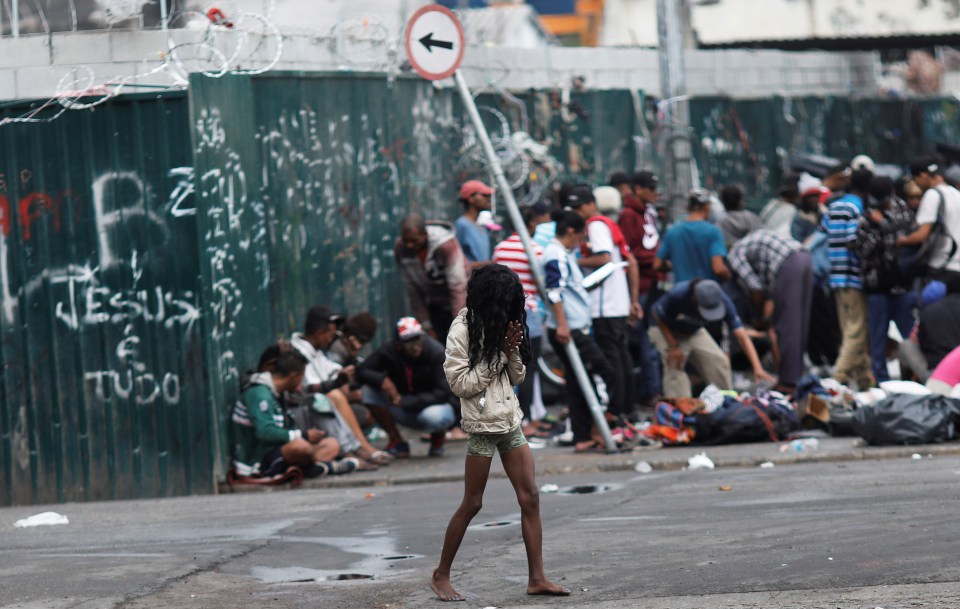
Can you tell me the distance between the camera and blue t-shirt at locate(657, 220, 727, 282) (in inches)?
539

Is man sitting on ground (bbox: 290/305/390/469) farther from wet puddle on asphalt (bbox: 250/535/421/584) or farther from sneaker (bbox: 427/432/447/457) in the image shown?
wet puddle on asphalt (bbox: 250/535/421/584)

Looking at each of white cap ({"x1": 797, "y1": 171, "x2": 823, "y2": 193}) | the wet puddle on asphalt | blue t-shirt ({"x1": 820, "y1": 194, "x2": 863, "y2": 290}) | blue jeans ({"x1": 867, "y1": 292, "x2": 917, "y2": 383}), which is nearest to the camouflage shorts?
the wet puddle on asphalt

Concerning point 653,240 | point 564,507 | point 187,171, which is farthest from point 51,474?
point 653,240

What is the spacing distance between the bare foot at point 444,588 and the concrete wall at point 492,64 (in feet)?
16.8

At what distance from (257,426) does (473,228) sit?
10.6ft

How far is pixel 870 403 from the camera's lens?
11.5 metres

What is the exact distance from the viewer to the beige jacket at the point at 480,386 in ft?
23.1

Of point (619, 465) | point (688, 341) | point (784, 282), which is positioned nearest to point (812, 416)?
point (688, 341)

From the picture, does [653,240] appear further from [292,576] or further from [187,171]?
[292,576]

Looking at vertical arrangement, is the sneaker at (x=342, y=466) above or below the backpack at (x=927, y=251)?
below

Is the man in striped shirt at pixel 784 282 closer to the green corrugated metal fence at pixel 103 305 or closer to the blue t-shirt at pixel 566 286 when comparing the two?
the blue t-shirt at pixel 566 286

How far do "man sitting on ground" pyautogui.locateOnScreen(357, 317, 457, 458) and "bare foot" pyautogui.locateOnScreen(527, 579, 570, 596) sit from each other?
480cm

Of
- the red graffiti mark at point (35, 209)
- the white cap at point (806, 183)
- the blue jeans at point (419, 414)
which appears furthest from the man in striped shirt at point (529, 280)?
the white cap at point (806, 183)

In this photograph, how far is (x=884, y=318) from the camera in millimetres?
13578
